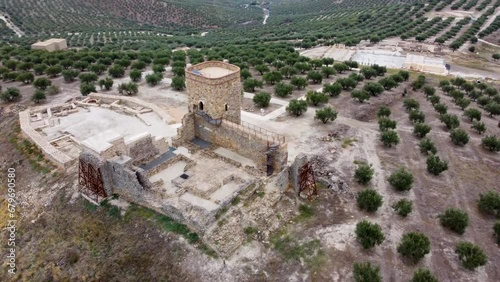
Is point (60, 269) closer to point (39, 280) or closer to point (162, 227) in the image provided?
point (39, 280)

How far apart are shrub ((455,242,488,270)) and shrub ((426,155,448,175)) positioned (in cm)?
1061

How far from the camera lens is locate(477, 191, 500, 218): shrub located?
90.8 feet

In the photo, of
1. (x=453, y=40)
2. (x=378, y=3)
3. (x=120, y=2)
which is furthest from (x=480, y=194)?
(x=120, y=2)

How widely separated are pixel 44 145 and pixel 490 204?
3923 centimetres

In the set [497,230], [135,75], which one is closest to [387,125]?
[497,230]

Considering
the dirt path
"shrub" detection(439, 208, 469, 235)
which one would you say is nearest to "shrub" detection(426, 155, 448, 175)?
"shrub" detection(439, 208, 469, 235)

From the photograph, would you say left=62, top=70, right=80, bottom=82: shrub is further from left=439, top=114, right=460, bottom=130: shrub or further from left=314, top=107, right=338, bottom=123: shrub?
left=439, top=114, right=460, bottom=130: shrub

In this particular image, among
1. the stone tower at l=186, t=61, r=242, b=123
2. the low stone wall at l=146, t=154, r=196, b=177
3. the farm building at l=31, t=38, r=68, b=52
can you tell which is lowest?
the low stone wall at l=146, t=154, r=196, b=177

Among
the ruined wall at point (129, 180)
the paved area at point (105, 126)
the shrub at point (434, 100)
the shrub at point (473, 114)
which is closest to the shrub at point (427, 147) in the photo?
the shrub at point (473, 114)

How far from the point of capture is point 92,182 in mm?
28656

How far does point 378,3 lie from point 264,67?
107 metres

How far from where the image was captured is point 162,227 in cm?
2562

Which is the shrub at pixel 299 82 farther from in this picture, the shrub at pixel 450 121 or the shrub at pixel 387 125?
the shrub at pixel 450 121

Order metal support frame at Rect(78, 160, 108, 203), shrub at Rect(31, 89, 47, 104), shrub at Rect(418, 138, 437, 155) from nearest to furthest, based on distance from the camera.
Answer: metal support frame at Rect(78, 160, 108, 203), shrub at Rect(418, 138, 437, 155), shrub at Rect(31, 89, 47, 104)
